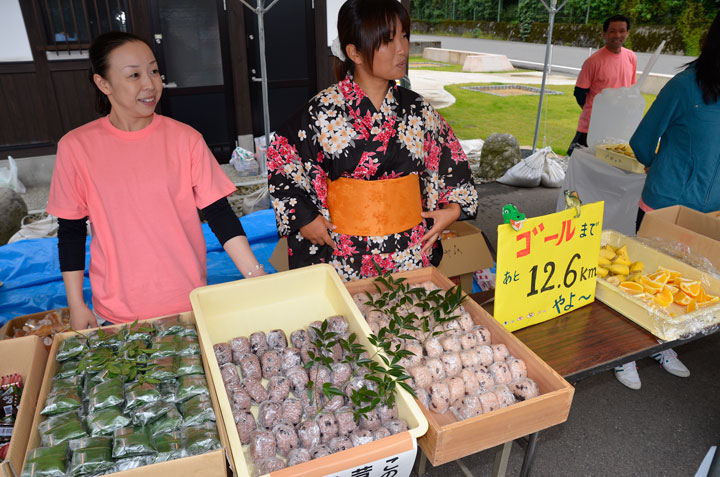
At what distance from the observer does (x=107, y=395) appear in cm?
119

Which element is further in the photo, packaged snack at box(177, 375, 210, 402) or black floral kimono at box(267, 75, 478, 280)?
black floral kimono at box(267, 75, 478, 280)

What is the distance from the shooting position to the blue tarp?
3279 mm

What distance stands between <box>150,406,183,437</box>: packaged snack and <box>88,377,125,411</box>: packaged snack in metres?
0.12

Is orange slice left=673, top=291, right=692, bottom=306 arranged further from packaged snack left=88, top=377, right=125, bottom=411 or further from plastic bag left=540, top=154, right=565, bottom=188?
plastic bag left=540, top=154, right=565, bottom=188

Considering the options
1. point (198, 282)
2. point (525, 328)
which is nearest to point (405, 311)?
point (525, 328)

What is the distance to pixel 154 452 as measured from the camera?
107cm

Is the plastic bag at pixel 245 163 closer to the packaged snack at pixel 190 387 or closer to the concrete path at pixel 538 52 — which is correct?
the packaged snack at pixel 190 387

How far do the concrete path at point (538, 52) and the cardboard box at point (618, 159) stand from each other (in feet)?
50.8

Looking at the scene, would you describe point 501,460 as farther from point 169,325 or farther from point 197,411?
point 169,325

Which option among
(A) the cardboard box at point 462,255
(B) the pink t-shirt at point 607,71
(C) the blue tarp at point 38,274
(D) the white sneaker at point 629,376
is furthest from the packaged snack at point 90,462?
(B) the pink t-shirt at point 607,71

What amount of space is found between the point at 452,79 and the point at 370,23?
61.9ft

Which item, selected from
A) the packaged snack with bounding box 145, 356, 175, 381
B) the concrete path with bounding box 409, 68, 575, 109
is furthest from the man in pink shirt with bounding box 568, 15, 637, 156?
the concrete path with bounding box 409, 68, 575, 109

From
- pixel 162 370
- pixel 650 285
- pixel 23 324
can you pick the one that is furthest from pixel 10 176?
pixel 650 285

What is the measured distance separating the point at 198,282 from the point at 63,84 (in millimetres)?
5568
